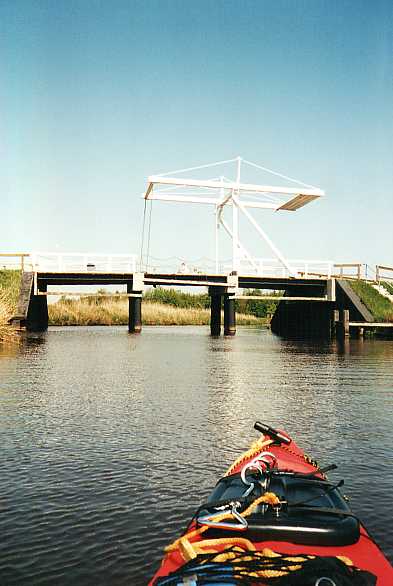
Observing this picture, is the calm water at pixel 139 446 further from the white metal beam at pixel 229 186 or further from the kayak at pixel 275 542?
the white metal beam at pixel 229 186

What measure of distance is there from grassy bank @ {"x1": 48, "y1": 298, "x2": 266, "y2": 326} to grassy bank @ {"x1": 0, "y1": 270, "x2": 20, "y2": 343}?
825 centimetres

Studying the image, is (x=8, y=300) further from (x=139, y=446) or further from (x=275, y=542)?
(x=275, y=542)

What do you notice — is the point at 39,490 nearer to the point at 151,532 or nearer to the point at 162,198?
the point at 151,532

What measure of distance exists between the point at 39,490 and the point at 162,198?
87.1 ft

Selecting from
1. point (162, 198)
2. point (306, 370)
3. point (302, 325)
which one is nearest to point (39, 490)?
point (306, 370)

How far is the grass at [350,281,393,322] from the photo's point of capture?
31.2 metres

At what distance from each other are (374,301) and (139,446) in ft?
87.9

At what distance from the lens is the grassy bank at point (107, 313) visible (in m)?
41.3

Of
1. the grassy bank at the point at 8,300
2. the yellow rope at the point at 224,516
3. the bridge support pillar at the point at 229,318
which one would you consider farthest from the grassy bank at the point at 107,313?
the yellow rope at the point at 224,516

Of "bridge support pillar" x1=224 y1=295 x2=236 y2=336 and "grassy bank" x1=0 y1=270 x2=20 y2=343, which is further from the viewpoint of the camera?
"bridge support pillar" x1=224 y1=295 x2=236 y2=336

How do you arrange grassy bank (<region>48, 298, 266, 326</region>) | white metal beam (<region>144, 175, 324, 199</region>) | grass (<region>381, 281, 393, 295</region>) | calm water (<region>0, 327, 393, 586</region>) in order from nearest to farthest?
calm water (<region>0, 327, 393, 586</region>) < white metal beam (<region>144, 175, 324, 199</region>) < grass (<region>381, 281, 393, 295</region>) < grassy bank (<region>48, 298, 266, 326</region>)

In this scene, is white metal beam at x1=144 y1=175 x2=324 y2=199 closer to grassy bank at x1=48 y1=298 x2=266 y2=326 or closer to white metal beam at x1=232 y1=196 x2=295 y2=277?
white metal beam at x1=232 y1=196 x2=295 y2=277

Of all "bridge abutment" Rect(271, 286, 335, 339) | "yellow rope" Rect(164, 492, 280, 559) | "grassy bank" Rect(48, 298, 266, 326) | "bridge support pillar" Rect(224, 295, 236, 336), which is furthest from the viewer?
"grassy bank" Rect(48, 298, 266, 326)

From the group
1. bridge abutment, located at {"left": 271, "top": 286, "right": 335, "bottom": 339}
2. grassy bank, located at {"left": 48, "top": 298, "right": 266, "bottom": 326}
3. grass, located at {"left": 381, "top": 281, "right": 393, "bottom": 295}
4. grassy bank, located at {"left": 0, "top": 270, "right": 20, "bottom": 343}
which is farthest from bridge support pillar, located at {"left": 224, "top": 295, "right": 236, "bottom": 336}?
grassy bank, located at {"left": 0, "top": 270, "right": 20, "bottom": 343}
